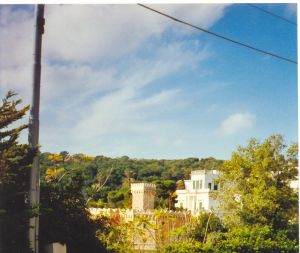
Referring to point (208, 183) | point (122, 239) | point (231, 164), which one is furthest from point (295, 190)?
point (208, 183)

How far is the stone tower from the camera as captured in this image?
21.2 meters

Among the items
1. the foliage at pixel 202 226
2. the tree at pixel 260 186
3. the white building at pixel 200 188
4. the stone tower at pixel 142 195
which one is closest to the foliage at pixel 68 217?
the foliage at pixel 202 226

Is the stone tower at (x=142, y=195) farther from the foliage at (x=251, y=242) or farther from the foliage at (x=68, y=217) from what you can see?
the foliage at (x=68, y=217)

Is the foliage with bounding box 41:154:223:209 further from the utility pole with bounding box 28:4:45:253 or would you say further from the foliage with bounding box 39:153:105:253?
the utility pole with bounding box 28:4:45:253

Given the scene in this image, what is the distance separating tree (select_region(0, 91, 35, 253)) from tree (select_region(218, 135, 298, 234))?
333 inches

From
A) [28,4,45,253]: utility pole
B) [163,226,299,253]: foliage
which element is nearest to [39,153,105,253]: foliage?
[28,4,45,253]: utility pole

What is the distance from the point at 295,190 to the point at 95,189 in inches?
356

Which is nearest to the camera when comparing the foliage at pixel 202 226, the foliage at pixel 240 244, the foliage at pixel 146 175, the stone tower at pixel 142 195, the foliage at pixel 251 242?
the foliage at pixel 240 244

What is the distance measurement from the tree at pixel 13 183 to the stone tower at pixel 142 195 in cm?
1734

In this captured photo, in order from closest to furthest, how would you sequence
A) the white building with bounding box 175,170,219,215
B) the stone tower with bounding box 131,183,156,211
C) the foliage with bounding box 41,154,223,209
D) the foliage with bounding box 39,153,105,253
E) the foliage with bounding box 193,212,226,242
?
1. the foliage with bounding box 39,153,105,253
2. the foliage with bounding box 193,212,226,242
3. the foliage with bounding box 41,154,223,209
4. the stone tower with bounding box 131,183,156,211
5. the white building with bounding box 175,170,219,215

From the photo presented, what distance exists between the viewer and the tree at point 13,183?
134 inches

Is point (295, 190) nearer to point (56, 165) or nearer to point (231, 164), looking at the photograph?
point (231, 164)

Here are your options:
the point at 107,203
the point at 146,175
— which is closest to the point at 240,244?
the point at 107,203

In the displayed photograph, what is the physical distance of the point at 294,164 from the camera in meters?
12.1
